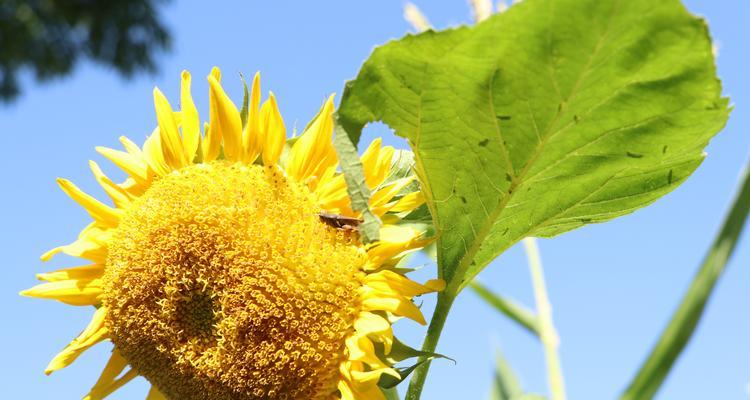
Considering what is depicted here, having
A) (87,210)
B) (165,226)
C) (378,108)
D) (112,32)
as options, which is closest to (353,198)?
(378,108)

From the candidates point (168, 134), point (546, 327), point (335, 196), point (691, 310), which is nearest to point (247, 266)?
point (335, 196)

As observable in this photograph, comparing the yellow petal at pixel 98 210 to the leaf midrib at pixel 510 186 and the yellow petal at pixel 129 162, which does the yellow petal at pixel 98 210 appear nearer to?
the yellow petal at pixel 129 162

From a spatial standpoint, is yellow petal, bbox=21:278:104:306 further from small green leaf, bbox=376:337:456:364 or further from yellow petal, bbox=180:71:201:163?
small green leaf, bbox=376:337:456:364

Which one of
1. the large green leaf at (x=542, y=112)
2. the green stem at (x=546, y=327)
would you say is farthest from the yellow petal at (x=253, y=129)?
the green stem at (x=546, y=327)

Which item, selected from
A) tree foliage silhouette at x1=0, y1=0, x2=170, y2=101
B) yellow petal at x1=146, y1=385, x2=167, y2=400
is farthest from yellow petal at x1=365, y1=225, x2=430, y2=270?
tree foliage silhouette at x1=0, y1=0, x2=170, y2=101

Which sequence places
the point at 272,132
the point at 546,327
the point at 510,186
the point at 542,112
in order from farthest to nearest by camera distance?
1. the point at 546,327
2. the point at 272,132
3. the point at 510,186
4. the point at 542,112

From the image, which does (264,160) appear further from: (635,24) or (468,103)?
(635,24)

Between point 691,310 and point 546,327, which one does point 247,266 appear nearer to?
point 691,310
